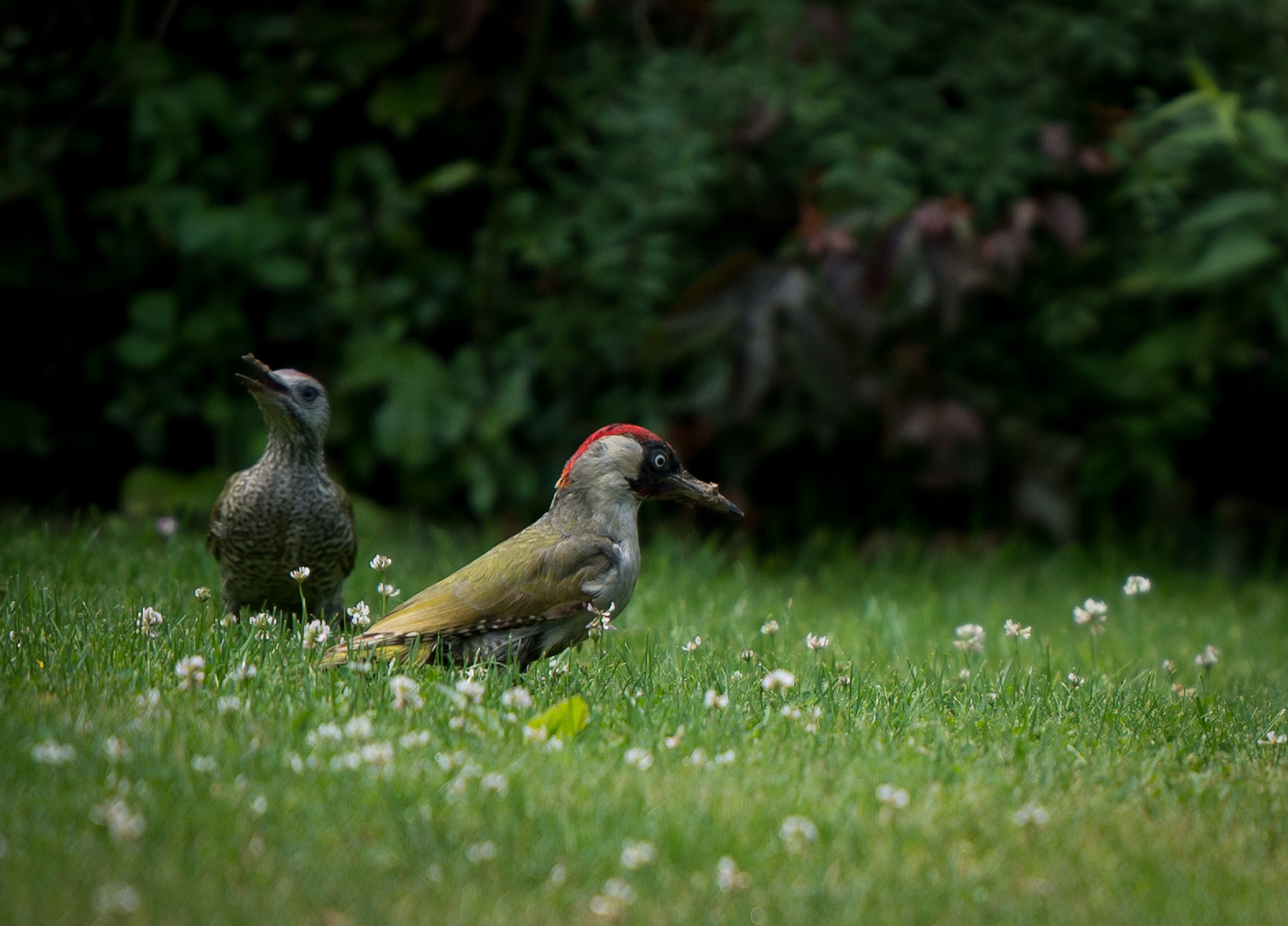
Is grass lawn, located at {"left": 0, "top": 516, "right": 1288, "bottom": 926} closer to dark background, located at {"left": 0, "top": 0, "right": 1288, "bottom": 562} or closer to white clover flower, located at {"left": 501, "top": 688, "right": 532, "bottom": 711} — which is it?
white clover flower, located at {"left": 501, "top": 688, "right": 532, "bottom": 711}

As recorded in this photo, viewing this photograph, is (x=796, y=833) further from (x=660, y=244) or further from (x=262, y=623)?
(x=660, y=244)

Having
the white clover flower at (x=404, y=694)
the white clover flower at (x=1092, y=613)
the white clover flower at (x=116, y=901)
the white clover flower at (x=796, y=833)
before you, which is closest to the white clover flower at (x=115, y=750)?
the white clover flower at (x=116, y=901)

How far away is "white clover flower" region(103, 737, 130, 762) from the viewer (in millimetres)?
2973

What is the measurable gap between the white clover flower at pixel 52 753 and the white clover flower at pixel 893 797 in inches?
68.9

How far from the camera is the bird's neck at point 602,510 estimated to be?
4227mm

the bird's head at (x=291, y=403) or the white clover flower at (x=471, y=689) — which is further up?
the bird's head at (x=291, y=403)

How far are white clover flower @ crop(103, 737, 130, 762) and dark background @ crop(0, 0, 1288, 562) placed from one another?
3.71 m

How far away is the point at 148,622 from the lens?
403 cm

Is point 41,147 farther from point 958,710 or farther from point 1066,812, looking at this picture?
point 1066,812

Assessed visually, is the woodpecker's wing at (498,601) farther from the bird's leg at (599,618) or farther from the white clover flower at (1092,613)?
the white clover flower at (1092,613)

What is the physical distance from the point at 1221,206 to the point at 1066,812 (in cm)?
436

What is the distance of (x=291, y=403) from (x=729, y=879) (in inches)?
98.0

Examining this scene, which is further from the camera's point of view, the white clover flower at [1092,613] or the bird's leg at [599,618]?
the white clover flower at [1092,613]

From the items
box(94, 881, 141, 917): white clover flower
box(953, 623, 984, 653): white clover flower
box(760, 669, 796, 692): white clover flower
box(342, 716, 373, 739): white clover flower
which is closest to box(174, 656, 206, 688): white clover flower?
box(342, 716, 373, 739): white clover flower
